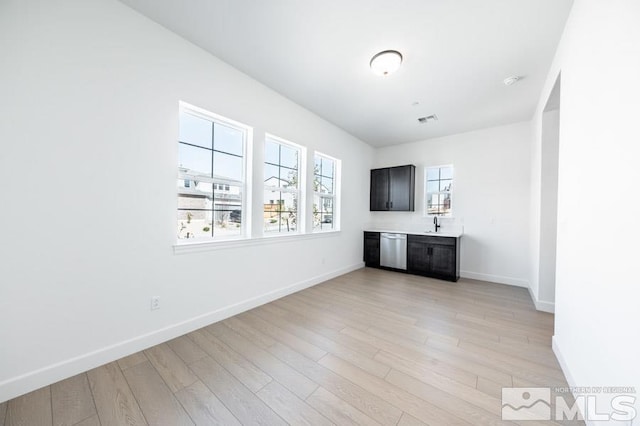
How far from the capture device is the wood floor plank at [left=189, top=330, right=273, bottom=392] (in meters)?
1.69

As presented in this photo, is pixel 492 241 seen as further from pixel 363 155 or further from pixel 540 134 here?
pixel 363 155

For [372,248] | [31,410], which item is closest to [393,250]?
[372,248]

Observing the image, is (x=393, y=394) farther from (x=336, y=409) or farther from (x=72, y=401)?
(x=72, y=401)

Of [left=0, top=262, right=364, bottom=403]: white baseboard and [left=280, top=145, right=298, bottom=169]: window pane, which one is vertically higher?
[left=280, top=145, right=298, bottom=169]: window pane

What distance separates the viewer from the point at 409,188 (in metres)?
5.00

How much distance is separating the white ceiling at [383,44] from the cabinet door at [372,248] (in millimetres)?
2719

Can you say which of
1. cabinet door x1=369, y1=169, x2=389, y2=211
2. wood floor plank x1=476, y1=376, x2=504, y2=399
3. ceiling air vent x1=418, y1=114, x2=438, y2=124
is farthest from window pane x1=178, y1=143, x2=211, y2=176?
cabinet door x1=369, y1=169, x2=389, y2=211

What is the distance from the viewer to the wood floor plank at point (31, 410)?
134 cm

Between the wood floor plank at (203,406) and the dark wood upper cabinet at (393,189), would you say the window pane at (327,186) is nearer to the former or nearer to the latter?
the dark wood upper cabinet at (393,189)

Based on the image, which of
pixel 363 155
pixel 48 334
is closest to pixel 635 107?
pixel 48 334

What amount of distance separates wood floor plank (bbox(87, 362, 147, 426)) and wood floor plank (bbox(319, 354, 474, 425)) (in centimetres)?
125

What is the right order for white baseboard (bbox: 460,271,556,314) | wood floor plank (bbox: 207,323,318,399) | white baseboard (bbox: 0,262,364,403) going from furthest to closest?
white baseboard (bbox: 460,271,556,314), wood floor plank (bbox: 207,323,318,399), white baseboard (bbox: 0,262,364,403)

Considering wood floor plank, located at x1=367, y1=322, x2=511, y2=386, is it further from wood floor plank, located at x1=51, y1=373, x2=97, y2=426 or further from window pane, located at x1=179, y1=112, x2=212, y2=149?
window pane, located at x1=179, y1=112, x2=212, y2=149

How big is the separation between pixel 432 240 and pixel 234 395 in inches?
159
